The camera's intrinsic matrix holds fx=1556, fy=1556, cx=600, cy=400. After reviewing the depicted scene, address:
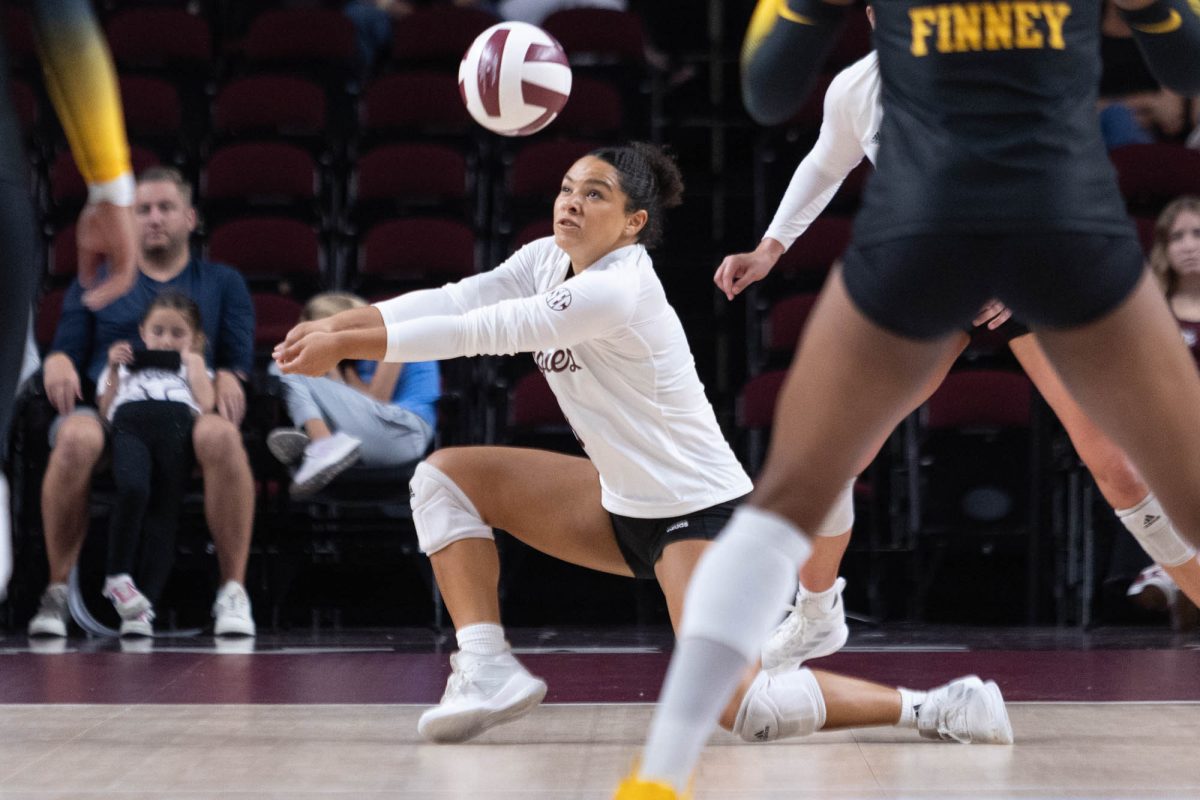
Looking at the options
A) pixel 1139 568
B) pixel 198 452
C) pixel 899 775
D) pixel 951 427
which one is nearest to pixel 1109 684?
pixel 899 775

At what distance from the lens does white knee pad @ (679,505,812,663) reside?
1924mm

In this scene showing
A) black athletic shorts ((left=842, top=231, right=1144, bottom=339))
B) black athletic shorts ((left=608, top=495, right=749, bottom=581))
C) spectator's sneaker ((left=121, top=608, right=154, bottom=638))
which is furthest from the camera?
spectator's sneaker ((left=121, top=608, right=154, bottom=638))

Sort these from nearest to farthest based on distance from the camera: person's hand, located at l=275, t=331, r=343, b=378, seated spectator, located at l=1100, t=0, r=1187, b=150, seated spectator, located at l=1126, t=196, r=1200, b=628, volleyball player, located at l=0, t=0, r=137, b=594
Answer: volleyball player, located at l=0, t=0, r=137, b=594, person's hand, located at l=275, t=331, r=343, b=378, seated spectator, located at l=1126, t=196, r=1200, b=628, seated spectator, located at l=1100, t=0, r=1187, b=150

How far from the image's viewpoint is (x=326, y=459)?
214 inches

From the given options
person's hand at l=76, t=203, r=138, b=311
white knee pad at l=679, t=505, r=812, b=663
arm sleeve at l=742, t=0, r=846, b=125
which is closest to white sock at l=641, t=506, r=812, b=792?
white knee pad at l=679, t=505, r=812, b=663

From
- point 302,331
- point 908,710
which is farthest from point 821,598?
point 302,331

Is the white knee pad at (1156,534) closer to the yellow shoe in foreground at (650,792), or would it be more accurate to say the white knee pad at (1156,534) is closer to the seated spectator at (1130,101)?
the yellow shoe in foreground at (650,792)

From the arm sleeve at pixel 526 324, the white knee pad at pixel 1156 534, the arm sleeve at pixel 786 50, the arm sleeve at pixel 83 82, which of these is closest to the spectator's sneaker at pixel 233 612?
the arm sleeve at pixel 526 324

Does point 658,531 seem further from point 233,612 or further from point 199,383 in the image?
point 199,383

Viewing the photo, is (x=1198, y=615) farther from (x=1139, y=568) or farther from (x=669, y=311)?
(x=669, y=311)

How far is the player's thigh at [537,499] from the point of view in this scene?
3299 mm

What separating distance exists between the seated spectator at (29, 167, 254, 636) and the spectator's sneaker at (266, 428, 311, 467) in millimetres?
126

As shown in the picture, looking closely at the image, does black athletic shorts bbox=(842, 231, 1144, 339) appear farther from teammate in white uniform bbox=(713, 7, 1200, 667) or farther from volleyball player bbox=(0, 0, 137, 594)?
teammate in white uniform bbox=(713, 7, 1200, 667)

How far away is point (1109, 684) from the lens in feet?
13.1
